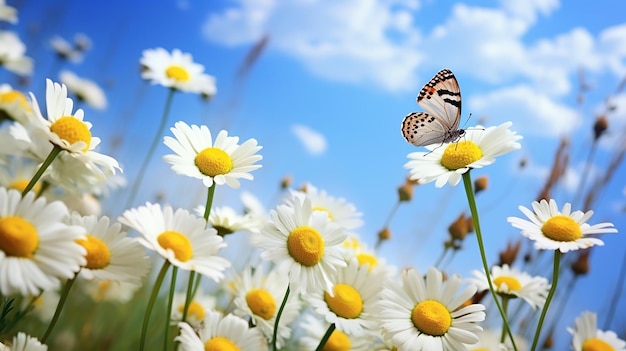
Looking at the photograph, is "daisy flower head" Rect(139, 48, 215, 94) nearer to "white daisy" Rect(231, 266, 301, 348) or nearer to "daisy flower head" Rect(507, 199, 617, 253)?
"white daisy" Rect(231, 266, 301, 348)

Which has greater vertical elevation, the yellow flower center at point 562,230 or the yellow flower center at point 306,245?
the yellow flower center at point 562,230

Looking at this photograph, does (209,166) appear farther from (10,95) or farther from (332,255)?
(10,95)

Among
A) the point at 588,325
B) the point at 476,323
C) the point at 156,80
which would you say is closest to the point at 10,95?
the point at 156,80

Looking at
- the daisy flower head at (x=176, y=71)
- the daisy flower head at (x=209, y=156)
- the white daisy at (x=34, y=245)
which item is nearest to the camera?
the white daisy at (x=34, y=245)

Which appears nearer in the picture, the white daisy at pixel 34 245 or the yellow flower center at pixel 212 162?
the white daisy at pixel 34 245

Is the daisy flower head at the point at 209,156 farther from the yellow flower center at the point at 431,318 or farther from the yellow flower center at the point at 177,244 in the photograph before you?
the yellow flower center at the point at 431,318

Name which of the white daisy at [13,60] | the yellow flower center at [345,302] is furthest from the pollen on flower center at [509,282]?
the white daisy at [13,60]

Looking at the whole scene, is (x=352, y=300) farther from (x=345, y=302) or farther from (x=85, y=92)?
(x=85, y=92)

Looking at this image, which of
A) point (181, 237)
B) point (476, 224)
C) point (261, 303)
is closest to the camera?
point (181, 237)

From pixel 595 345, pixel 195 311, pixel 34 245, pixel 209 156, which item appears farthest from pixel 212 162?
pixel 595 345

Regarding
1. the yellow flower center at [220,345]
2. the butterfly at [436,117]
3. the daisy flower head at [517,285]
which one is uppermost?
the butterfly at [436,117]
